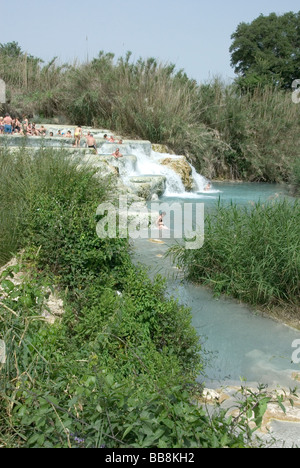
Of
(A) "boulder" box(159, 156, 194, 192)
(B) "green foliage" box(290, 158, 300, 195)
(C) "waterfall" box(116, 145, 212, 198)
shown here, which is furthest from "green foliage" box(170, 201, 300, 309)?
(B) "green foliage" box(290, 158, 300, 195)

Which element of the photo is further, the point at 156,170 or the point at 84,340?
the point at 156,170

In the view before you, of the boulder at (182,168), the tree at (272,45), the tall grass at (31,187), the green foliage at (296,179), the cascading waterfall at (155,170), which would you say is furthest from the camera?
the tree at (272,45)

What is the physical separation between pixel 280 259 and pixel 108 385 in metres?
3.51

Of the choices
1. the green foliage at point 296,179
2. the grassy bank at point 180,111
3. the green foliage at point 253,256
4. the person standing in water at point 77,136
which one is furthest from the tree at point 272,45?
the green foliage at point 253,256

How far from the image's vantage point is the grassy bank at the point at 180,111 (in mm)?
18078

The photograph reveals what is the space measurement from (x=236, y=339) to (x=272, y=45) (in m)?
38.9

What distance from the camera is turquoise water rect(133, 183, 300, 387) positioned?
422cm

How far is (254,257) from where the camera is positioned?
5535 mm

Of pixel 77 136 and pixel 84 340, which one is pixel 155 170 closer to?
pixel 77 136

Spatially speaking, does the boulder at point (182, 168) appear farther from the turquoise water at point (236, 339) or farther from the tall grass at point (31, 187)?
the tall grass at point (31, 187)

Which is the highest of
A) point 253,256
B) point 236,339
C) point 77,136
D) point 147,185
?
point 77,136

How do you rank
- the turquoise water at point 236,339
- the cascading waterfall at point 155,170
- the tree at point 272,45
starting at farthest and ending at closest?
the tree at point 272,45, the cascading waterfall at point 155,170, the turquoise water at point 236,339

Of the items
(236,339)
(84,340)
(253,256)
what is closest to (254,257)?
(253,256)

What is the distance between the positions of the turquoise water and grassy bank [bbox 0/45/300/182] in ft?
39.9
